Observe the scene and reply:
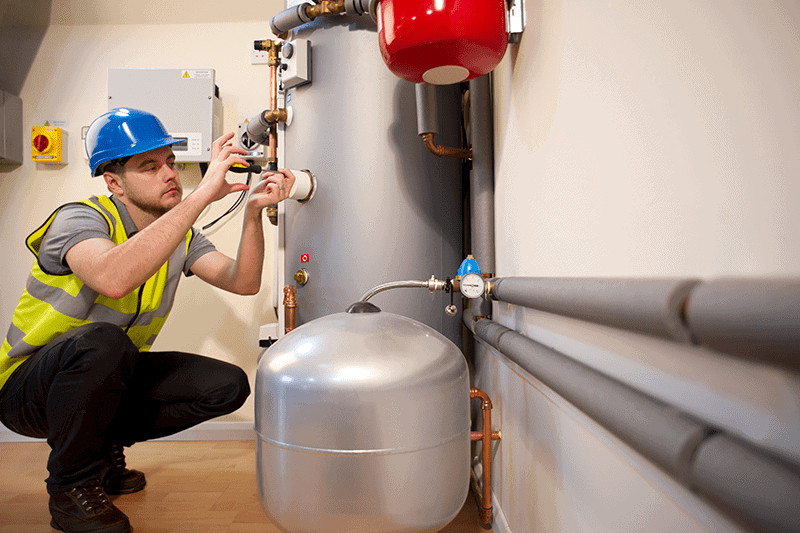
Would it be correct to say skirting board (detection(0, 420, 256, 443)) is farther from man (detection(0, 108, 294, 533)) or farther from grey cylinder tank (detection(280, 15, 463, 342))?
grey cylinder tank (detection(280, 15, 463, 342))

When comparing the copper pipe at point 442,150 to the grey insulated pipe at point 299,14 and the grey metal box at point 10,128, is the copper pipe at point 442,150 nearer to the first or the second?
the grey insulated pipe at point 299,14

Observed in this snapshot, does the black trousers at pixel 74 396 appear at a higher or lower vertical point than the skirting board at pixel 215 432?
higher

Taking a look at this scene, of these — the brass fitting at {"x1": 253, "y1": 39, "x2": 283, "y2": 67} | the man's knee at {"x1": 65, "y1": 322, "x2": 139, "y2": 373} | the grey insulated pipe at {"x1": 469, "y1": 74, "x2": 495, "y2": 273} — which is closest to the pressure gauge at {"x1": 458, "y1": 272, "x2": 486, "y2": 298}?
the grey insulated pipe at {"x1": 469, "y1": 74, "x2": 495, "y2": 273}

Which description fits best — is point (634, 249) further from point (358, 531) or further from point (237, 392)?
point (237, 392)

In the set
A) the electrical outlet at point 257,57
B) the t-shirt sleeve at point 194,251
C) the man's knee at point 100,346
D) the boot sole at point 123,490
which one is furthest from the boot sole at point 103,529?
the electrical outlet at point 257,57

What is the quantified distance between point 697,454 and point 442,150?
95 cm

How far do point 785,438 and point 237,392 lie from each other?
49.3 inches

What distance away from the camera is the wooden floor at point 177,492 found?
113 cm

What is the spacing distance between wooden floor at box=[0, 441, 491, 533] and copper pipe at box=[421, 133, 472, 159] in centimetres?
80

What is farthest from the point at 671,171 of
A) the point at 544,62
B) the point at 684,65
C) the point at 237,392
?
the point at 237,392

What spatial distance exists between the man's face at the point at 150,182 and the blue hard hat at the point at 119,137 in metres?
0.04

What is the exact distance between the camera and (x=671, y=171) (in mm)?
382

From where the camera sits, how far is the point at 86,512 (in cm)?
106

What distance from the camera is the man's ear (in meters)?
1.29
